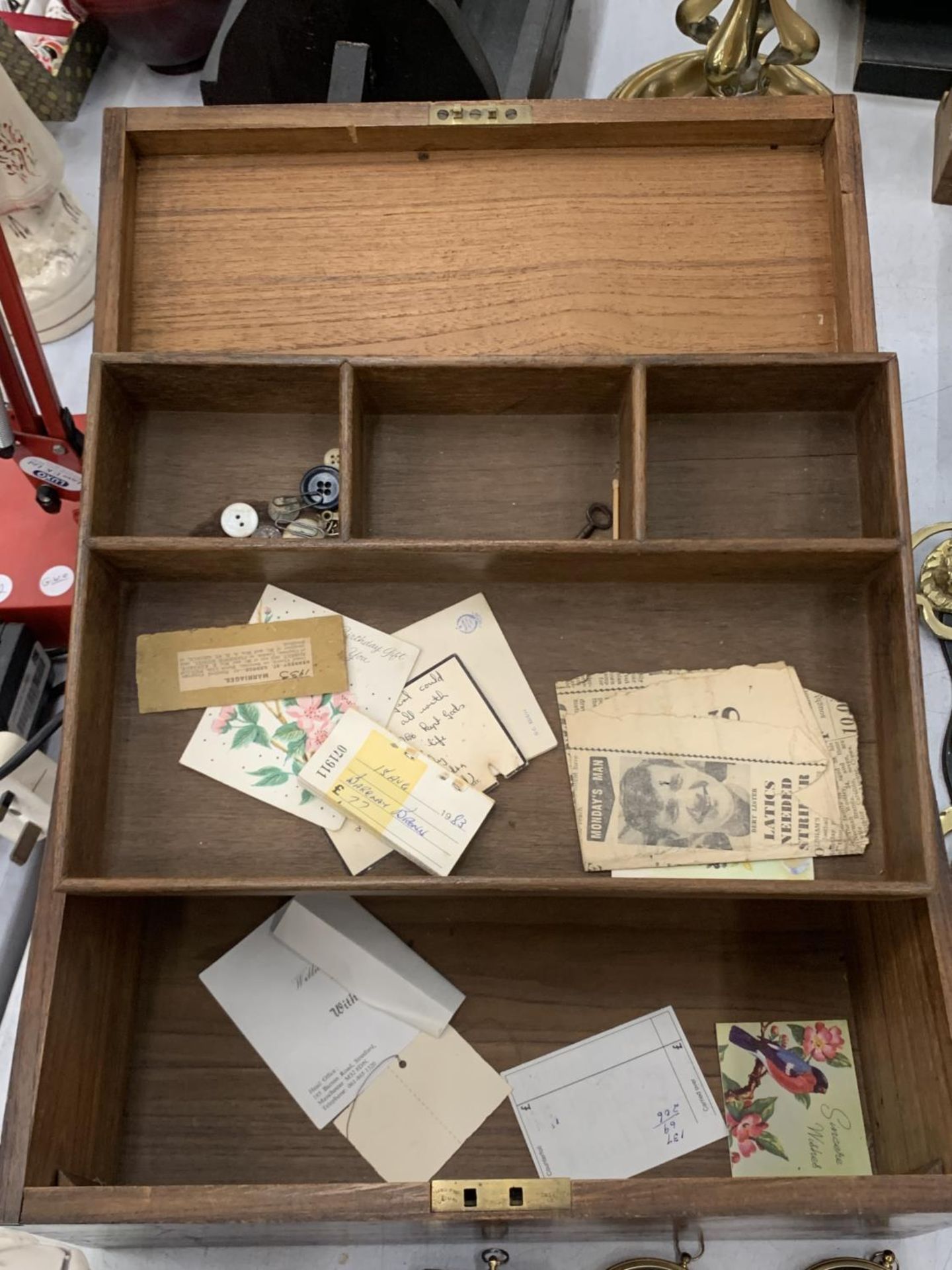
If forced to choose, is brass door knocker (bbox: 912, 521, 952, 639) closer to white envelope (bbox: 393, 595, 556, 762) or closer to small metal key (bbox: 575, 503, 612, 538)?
small metal key (bbox: 575, 503, 612, 538)

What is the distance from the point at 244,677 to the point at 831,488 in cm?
73

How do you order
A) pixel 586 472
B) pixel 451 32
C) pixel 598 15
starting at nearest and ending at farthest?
pixel 586 472 → pixel 451 32 → pixel 598 15

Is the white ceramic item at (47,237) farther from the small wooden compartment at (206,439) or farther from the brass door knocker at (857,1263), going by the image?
the brass door knocker at (857,1263)

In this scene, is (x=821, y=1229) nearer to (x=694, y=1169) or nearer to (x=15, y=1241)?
(x=694, y=1169)

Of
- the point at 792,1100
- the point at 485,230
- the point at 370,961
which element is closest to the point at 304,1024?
the point at 370,961

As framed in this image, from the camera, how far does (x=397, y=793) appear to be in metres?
1.09

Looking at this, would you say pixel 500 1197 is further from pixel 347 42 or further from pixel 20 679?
pixel 347 42

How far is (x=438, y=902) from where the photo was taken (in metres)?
1.26

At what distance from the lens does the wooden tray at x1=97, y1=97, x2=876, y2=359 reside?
47.1 inches

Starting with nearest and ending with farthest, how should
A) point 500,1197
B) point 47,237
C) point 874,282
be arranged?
point 500,1197
point 47,237
point 874,282

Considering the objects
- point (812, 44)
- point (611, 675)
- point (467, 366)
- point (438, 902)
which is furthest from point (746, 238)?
point (438, 902)

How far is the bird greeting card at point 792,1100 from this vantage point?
3.76 feet

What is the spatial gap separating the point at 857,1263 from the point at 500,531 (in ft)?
3.16

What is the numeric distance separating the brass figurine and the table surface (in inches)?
13.3
